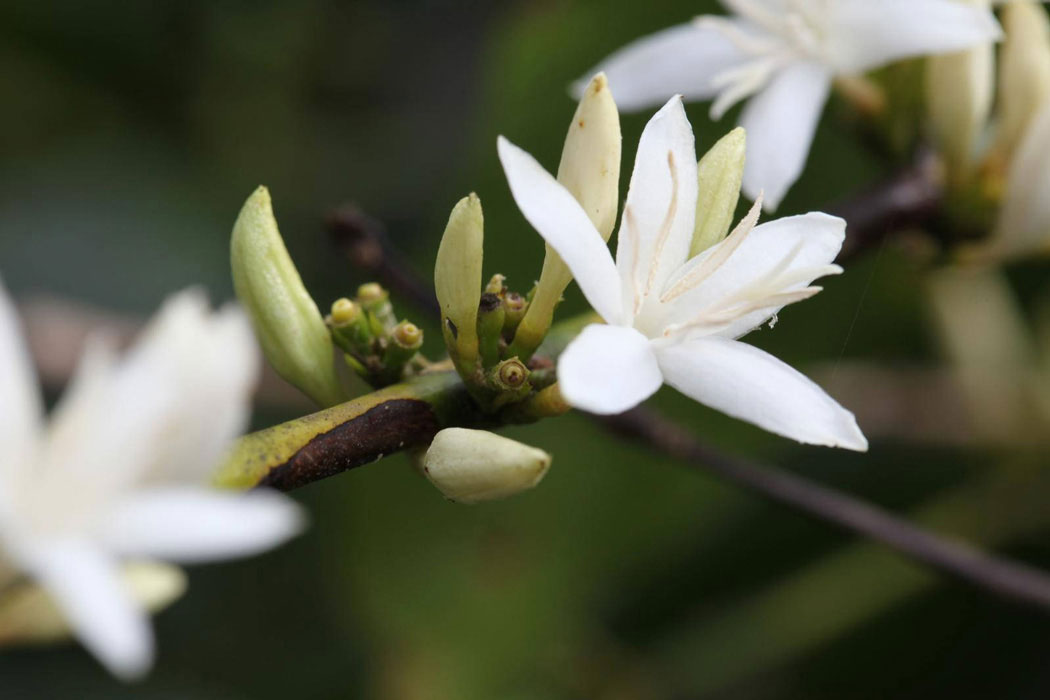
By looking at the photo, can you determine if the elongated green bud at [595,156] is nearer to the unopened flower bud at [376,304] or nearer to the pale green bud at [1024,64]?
the unopened flower bud at [376,304]

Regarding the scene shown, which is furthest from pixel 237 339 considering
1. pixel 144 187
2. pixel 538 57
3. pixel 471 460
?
pixel 144 187

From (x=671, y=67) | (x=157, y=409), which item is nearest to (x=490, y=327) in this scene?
(x=157, y=409)

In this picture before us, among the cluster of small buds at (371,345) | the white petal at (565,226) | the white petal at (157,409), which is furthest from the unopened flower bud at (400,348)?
the white petal at (157,409)

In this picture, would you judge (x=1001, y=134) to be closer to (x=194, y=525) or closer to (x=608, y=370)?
(x=608, y=370)

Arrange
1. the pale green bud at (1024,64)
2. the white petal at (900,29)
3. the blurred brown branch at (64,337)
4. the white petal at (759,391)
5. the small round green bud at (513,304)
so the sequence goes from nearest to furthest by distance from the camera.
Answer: the white petal at (759,391)
the small round green bud at (513,304)
the white petal at (900,29)
the pale green bud at (1024,64)
the blurred brown branch at (64,337)

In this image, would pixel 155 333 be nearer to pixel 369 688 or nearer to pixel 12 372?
pixel 12 372
